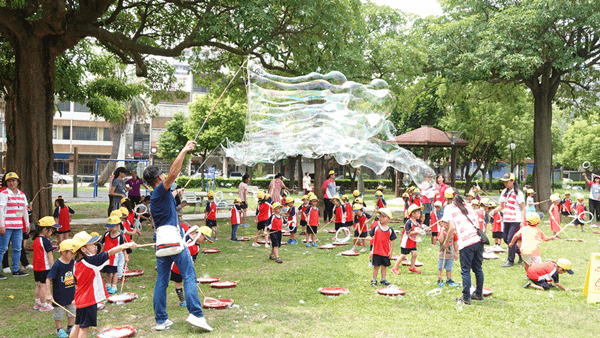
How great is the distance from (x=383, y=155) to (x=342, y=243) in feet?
10.6

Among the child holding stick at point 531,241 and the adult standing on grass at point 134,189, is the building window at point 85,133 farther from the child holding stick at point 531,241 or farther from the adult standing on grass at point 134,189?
the child holding stick at point 531,241

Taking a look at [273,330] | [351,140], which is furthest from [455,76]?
[273,330]

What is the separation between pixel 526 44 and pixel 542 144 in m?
5.24

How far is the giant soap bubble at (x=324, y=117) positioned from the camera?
10.5m

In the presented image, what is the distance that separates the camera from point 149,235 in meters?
13.1

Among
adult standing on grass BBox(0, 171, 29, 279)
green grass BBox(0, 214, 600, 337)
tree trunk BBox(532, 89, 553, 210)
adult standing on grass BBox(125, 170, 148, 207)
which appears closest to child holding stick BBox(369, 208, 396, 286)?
green grass BBox(0, 214, 600, 337)

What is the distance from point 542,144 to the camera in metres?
20.6

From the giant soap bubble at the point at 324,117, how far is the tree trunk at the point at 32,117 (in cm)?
503

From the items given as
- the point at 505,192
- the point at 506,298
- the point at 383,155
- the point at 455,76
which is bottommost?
the point at 506,298

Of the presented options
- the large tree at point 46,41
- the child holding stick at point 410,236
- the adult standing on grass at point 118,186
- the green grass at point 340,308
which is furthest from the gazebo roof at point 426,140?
the child holding stick at point 410,236

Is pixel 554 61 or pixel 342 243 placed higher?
pixel 554 61

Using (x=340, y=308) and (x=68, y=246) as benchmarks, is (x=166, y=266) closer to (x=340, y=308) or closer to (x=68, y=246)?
(x=68, y=246)

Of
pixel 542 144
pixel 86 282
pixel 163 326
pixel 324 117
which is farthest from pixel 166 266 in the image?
pixel 542 144

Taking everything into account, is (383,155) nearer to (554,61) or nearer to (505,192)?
(505,192)
